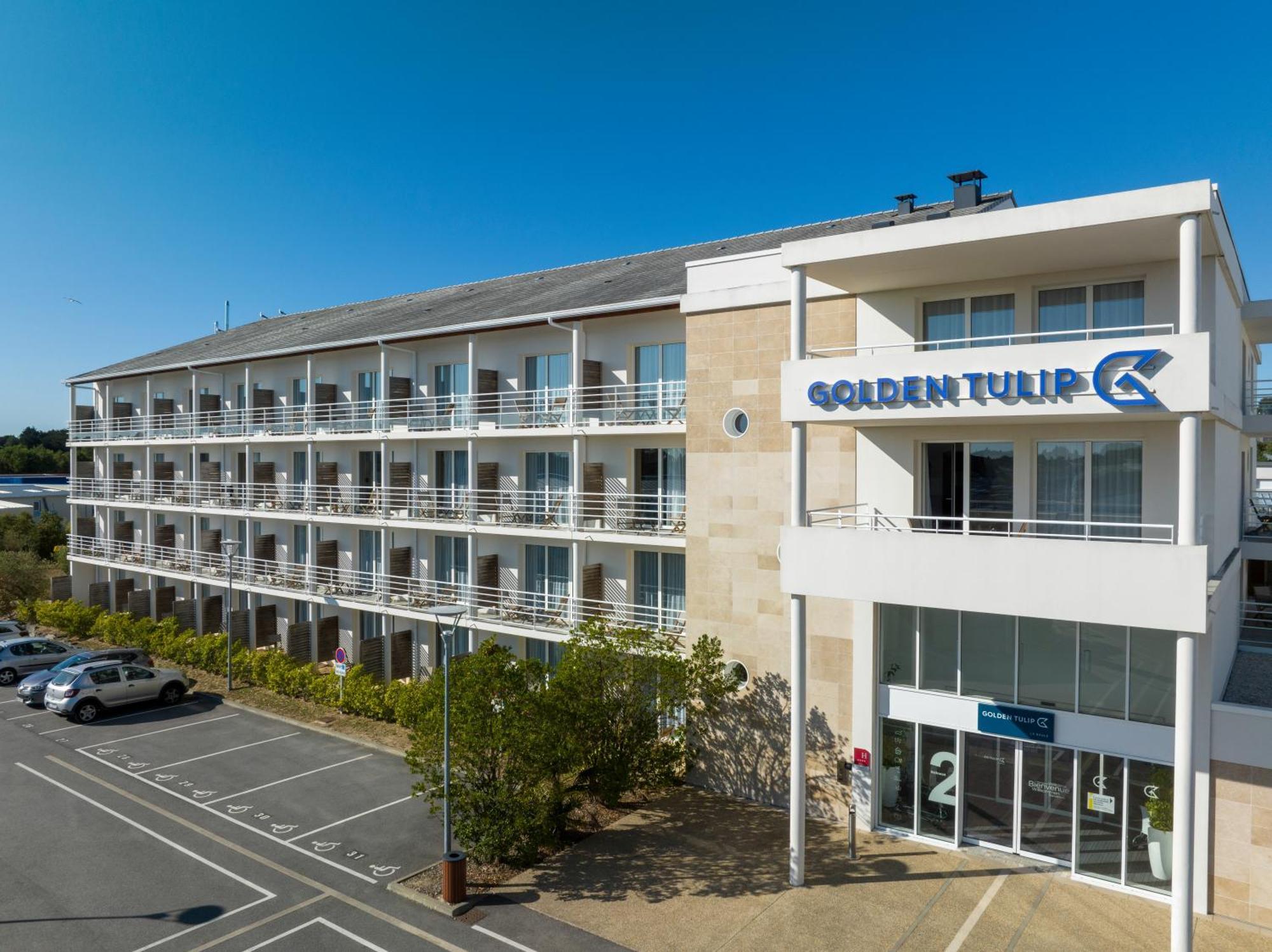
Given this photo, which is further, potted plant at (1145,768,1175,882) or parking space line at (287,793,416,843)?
parking space line at (287,793,416,843)

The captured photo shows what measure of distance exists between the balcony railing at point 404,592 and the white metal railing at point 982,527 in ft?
18.5

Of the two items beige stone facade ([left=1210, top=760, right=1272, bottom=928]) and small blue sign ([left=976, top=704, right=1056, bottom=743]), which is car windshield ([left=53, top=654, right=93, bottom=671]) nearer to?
small blue sign ([left=976, top=704, right=1056, bottom=743])

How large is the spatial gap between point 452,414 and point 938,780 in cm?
1702

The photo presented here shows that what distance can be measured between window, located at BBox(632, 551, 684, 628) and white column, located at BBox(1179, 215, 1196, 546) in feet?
36.7

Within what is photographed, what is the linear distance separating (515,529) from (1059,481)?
44.6ft

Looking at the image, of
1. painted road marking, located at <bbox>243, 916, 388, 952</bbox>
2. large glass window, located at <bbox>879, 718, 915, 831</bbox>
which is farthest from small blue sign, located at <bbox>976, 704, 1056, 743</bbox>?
painted road marking, located at <bbox>243, 916, 388, 952</bbox>

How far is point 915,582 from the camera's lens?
1320 cm

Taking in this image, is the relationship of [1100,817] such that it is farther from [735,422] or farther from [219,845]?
[219,845]

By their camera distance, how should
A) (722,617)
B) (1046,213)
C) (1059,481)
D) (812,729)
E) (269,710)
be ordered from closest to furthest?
(1046,213)
(1059,481)
(812,729)
(722,617)
(269,710)

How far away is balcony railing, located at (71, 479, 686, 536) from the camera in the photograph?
21.1 m

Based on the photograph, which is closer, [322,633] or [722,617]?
[722,617]

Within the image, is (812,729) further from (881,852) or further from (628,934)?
(628,934)

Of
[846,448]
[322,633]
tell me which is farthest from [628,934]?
[322,633]

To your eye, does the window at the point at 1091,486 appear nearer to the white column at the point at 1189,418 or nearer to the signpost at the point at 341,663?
the white column at the point at 1189,418
